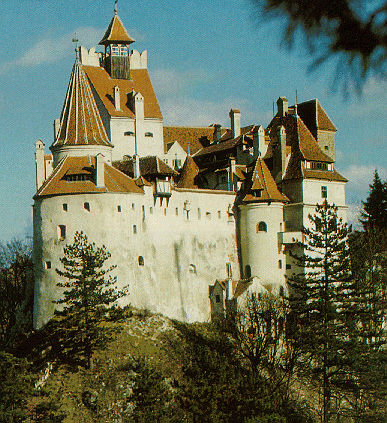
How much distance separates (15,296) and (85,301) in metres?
21.1

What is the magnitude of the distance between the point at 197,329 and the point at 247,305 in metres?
4.89

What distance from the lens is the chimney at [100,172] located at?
5669 centimetres

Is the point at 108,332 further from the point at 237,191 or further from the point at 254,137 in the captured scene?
the point at 254,137

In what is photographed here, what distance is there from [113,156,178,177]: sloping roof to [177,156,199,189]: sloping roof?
6496 millimetres

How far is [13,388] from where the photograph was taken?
4366cm

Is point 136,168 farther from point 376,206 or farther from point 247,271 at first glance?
point 376,206

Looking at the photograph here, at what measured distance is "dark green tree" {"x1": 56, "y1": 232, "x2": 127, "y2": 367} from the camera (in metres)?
50.7

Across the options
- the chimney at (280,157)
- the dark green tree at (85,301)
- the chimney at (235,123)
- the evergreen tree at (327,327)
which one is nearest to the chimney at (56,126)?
the dark green tree at (85,301)

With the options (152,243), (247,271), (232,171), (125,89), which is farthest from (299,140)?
Answer: (125,89)

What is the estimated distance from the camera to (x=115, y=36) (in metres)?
71.5

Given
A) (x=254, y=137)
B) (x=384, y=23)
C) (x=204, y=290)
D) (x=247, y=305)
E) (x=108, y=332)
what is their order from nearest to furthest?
(x=384, y=23), (x=108, y=332), (x=247, y=305), (x=204, y=290), (x=254, y=137)

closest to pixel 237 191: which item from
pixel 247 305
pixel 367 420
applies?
pixel 247 305

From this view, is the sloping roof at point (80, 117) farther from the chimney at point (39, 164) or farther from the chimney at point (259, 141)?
the chimney at point (259, 141)

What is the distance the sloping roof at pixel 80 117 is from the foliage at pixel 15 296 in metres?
12.5
